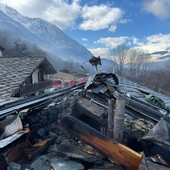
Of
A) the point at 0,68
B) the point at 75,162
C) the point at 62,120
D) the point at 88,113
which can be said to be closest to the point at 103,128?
the point at 88,113

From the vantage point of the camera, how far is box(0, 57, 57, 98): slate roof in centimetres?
1097

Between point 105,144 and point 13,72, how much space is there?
12136 millimetres

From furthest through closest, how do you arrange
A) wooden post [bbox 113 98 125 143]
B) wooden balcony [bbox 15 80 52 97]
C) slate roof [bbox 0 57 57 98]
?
wooden balcony [bbox 15 80 52 97] → slate roof [bbox 0 57 57 98] → wooden post [bbox 113 98 125 143]

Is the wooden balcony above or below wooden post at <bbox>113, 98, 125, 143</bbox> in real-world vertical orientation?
below

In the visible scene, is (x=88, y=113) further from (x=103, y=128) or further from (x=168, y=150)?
(x=168, y=150)

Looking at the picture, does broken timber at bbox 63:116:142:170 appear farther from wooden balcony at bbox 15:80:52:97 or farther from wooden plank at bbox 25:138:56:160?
wooden balcony at bbox 15:80:52:97

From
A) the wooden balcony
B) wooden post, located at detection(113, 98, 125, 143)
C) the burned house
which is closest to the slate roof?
the wooden balcony

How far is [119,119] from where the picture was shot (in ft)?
8.47

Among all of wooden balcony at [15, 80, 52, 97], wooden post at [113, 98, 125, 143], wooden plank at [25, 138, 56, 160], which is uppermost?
wooden post at [113, 98, 125, 143]

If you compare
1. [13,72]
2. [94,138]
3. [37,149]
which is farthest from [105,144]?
[13,72]

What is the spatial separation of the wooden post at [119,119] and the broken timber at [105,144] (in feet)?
0.47

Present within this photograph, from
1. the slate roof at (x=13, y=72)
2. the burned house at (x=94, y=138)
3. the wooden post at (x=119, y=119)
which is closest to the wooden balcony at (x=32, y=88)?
the slate roof at (x=13, y=72)

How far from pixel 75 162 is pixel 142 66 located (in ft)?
215

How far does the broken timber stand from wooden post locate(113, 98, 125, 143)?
0.14m
